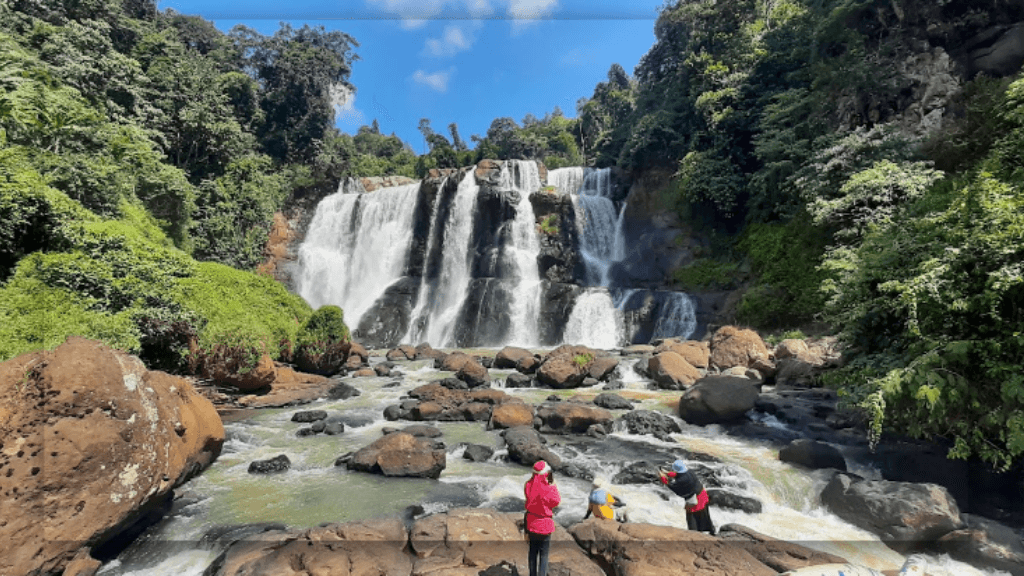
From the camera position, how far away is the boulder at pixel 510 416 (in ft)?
35.4

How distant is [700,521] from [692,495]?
0.33 meters

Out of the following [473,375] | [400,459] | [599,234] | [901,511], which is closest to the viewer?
[901,511]

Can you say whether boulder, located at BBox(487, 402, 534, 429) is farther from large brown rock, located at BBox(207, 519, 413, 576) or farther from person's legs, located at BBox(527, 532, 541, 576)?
person's legs, located at BBox(527, 532, 541, 576)

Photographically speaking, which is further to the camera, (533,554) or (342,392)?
Result: (342,392)

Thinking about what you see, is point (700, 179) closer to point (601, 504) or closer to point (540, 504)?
point (601, 504)

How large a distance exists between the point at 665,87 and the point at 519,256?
62.5 ft

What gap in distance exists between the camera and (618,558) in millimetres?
4832

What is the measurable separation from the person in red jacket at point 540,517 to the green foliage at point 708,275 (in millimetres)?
23098

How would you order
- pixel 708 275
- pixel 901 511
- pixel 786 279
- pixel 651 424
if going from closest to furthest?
pixel 901 511, pixel 651 424, pixel 786 279, pixel 708 275

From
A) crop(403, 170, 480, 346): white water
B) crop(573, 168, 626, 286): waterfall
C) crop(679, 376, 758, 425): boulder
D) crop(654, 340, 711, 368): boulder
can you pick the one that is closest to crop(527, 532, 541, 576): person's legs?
crop(679, 376, 758, 425): boulder

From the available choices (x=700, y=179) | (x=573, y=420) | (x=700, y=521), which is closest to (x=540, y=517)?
(x=700, y=521)

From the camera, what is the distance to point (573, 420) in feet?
34.7

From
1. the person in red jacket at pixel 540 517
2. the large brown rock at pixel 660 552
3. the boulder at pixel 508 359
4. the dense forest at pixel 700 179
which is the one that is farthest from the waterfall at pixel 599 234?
the person in red jacket at pixel 540 517

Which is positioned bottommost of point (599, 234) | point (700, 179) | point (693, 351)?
point (693, 351)
